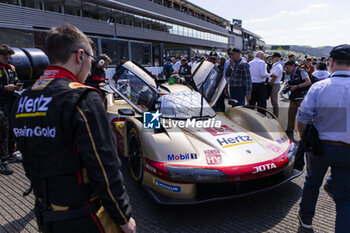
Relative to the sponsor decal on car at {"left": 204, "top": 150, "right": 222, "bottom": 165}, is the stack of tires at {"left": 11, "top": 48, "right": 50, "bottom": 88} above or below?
above

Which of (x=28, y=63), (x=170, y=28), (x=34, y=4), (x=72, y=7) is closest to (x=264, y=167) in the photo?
(x=28, y=63)

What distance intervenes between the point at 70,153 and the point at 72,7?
77.4 feet

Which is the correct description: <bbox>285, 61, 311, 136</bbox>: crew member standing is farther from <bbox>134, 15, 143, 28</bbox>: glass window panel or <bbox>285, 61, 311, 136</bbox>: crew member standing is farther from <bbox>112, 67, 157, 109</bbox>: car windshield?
<bbox>134, 15, 143, 28</bbox>: glass window panel

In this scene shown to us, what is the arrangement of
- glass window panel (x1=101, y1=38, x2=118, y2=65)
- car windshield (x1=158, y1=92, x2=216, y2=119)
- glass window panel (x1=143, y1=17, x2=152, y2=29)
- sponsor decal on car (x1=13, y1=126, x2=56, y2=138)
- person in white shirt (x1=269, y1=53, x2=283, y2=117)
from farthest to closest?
glass window panel (x1=143, y1=17, x2=152, y2=29), glass window panel (x1=101, y1=38, x2=118, y2=65), person in white shirt (x1=269, y1=53, x2=283, y2=117), car windshield (x1=158, y1=92, x2=216, y2=119), sponsor decal on car (x1=13, y1=126, x2=56, y2=138)

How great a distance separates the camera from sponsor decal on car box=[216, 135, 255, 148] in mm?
2805

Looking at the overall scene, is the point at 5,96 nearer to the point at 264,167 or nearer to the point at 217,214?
the point at 217,214

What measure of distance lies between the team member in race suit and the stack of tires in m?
4.94

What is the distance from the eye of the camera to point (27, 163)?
1.19m

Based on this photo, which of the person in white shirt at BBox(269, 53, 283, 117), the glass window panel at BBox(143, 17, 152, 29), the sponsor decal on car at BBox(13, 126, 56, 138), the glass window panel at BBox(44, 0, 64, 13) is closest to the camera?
the sponsor decal on car at BBox(13, 126, 56, 138)

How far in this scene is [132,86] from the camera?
12.8 feet

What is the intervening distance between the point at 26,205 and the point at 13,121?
2084 mm

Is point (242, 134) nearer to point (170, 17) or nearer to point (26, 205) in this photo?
point (26, 205)

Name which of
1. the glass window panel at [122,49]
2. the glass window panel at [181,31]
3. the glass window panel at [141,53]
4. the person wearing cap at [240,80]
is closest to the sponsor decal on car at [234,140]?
the person wearing cap at [240,80]

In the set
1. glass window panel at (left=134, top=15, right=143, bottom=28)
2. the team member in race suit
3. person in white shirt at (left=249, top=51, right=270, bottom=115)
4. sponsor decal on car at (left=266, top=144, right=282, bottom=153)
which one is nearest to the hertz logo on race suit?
the team member in race suit
